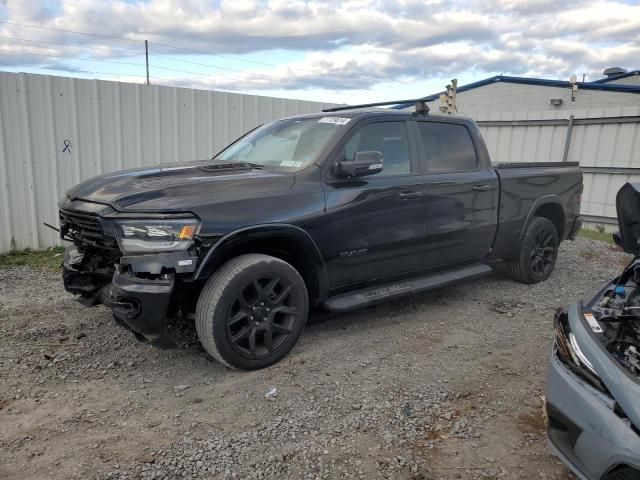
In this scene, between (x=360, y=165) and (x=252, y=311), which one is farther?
(x=360, y=165)

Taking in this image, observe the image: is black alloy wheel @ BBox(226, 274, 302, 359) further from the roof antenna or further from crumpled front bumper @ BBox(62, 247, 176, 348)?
the roof antenna

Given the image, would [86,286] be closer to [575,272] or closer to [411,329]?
[411,329]

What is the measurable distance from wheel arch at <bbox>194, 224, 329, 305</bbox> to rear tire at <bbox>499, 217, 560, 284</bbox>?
9.37 feet

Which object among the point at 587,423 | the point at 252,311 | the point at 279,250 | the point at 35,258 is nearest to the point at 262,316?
the point at 252,311

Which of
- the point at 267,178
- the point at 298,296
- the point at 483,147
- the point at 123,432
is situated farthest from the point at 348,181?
the point at 123,432

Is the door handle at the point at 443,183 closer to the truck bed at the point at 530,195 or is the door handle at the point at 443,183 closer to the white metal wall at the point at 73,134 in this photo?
the truck bed at the point at 530,195

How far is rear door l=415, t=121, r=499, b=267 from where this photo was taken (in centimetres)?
449

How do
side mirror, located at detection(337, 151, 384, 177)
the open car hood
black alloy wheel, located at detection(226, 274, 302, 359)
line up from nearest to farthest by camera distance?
the open car hood < black alloy wheel, located at detection(226, 274, 302, 359) < side mirror, located at detection(337, 151, 384, 177)

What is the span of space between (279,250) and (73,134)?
4.62 meters

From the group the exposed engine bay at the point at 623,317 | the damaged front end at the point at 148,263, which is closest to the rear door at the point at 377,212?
the damaged front end at the point at 148,263

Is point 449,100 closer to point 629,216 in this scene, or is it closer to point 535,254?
point 535,254

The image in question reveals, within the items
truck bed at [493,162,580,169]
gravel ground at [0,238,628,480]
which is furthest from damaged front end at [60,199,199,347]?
truck bed at [493,162,580,169]

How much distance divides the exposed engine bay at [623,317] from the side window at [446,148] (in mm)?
2134

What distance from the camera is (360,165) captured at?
371 cm
